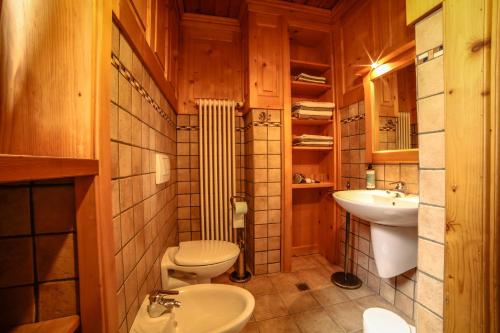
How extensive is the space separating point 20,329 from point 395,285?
1.96m

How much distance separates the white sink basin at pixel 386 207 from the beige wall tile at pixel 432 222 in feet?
1.41

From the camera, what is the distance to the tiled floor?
51.5 inches

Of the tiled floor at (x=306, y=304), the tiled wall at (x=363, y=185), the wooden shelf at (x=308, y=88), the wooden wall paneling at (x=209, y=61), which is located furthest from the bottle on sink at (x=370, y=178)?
the wooden wall paneling at (x=209, y=61)

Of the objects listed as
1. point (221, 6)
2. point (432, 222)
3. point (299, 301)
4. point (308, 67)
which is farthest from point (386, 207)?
point (221, 6)

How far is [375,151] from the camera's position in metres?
1.58

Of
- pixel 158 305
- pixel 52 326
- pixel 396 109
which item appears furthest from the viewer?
pixel 396 109

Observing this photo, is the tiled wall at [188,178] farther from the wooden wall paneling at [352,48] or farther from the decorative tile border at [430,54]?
the decorative tile border at [430,54]

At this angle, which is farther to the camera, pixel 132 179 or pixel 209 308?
pixel 209 308

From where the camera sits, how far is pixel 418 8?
2.10ft

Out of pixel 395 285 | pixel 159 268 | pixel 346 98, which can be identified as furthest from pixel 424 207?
pixel 346 98

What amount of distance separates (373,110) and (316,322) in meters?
1.64

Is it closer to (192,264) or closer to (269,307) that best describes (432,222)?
(192,264)

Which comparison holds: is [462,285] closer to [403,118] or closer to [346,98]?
[403,118]

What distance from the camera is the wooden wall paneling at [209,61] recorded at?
206 centimetres
